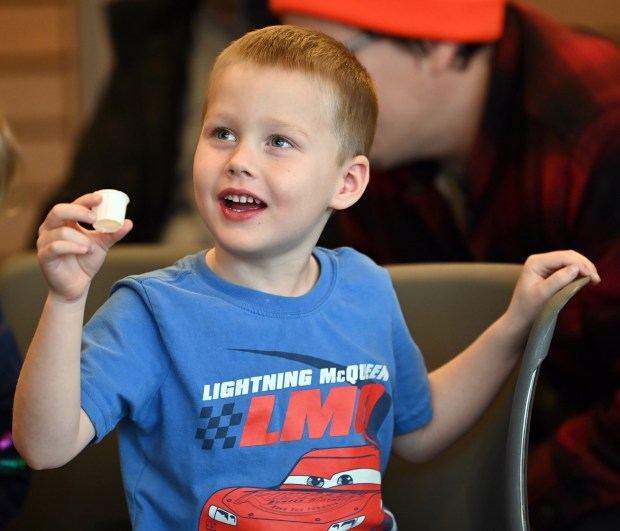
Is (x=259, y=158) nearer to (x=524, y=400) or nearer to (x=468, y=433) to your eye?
(x=524, y=400)

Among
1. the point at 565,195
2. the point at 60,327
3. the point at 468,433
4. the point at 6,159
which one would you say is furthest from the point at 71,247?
the point at 565,195

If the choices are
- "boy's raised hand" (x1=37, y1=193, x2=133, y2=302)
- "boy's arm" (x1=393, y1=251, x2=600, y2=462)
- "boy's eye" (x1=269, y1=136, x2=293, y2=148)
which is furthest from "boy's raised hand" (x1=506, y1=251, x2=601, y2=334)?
"boy's raised hand" (x1=37, y1=193, x2=133, y2=302)

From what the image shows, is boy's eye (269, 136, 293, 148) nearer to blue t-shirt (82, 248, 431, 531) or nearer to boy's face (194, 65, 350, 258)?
boy's face (194, 65, 350, 258)

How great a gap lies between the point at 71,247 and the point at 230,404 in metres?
0.25

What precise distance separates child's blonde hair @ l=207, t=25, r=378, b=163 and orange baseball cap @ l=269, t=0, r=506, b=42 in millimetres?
489

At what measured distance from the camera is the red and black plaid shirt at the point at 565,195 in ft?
4.70

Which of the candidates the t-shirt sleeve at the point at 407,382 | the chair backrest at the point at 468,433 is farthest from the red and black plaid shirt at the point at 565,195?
the t-shirt sleeve at the point at 407,382

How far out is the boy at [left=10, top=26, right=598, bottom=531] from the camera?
37.7 inches

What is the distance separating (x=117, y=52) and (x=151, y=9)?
14 centimetres

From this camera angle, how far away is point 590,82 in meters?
1.54

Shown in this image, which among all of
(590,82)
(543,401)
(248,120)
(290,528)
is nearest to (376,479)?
(290,528)

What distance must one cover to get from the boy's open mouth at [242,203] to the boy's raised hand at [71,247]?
0.15 meters

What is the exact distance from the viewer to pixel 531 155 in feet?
5.16

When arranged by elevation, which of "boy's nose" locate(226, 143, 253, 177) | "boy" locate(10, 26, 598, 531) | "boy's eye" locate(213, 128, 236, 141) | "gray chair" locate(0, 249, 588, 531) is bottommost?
"gray chair" locate(0, 249, 588, 531)
